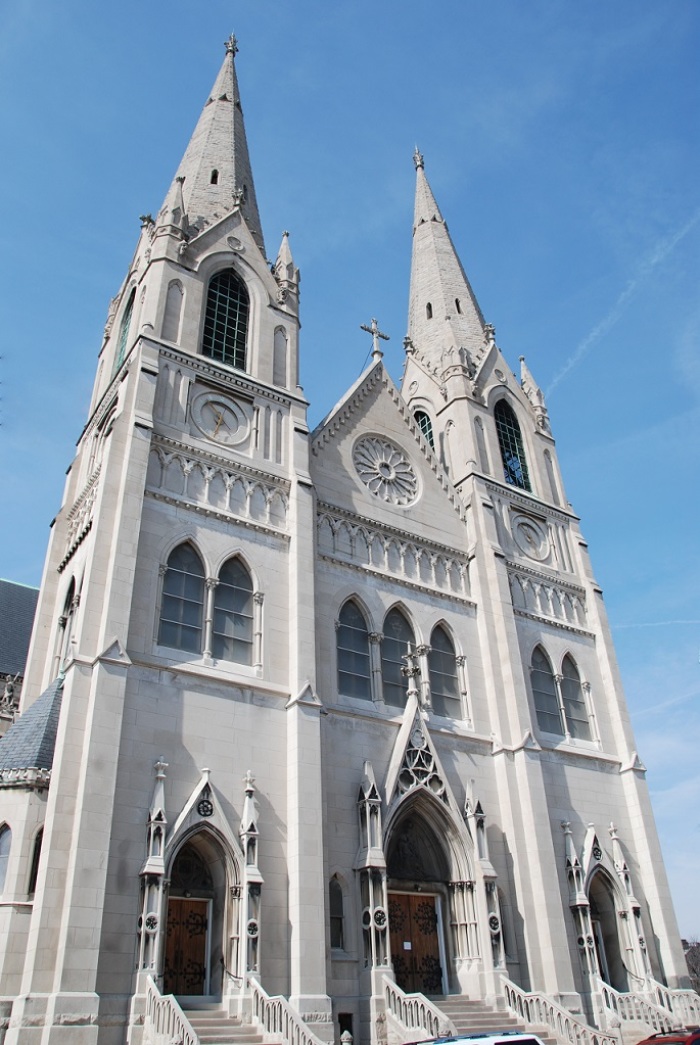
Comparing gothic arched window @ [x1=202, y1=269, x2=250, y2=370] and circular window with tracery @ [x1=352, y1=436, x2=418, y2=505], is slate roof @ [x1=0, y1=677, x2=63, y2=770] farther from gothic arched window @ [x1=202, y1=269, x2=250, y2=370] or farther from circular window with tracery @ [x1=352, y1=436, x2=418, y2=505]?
circular window with tracery @ [x1=352, y1=436, x2=418, y2=505]

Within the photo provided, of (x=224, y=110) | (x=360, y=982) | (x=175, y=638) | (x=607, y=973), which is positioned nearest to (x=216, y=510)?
(x=175, y=638)

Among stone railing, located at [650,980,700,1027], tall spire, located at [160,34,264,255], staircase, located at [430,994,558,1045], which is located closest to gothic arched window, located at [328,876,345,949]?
staircase, located at [430,994,558,1045]

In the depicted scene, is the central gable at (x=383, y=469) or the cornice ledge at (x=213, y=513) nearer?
the cornice ledge at (x=213, y=513)

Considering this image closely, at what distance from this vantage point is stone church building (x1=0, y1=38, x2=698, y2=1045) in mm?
15188

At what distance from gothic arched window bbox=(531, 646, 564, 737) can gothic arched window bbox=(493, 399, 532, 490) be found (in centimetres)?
687

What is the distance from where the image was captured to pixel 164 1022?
43.5 ft

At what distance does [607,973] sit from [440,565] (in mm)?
11642

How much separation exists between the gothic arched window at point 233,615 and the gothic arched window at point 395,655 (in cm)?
402

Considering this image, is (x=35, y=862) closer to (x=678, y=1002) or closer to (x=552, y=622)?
(x=678, y=1002)

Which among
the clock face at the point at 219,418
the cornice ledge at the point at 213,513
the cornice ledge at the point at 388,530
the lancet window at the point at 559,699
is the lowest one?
the lancet window at the point at 559,699

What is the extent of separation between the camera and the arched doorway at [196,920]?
15.3 metres

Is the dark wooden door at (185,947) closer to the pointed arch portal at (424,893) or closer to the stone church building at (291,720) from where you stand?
the stone church building at (291,720)

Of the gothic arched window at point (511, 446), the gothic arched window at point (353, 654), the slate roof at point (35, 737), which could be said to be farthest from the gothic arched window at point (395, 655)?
the gothic arched window at point (511, 446)

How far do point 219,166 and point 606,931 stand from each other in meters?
27.5
